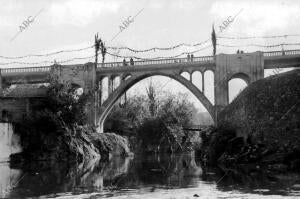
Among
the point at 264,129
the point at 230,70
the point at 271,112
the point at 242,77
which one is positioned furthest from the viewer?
the point at 242,77

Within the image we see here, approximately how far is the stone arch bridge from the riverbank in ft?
58.1

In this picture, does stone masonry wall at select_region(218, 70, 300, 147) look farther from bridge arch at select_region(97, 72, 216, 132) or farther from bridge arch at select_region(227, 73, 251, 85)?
bridge arch at select_region(97, 72, 216, 132)

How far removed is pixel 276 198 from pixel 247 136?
62.7ft

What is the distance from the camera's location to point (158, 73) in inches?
2527

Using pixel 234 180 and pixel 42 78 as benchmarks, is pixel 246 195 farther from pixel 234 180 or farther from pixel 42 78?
pixel 42 78

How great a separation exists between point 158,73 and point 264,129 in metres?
31.7

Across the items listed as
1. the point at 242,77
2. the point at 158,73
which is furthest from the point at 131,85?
the point at 242,77

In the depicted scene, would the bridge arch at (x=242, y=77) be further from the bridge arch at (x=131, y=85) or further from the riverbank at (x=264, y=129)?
the riverbank at (x=264, y=129)

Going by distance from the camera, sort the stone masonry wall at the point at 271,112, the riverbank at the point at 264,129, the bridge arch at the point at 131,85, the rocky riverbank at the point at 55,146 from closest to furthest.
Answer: the riverbank at the point at 264,129 → the stone masonry wall at the point at 271,112 → the rocky riverbank at the point at 55,146 → the bridge arch at the point at 131,85

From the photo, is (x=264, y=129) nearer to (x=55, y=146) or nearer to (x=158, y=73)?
(x=55, y=146)

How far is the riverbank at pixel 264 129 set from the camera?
101 feet

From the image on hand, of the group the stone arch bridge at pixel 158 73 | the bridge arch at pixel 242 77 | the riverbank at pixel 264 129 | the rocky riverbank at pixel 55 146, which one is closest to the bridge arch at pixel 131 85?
the stone arch bridge at pixel 158 73

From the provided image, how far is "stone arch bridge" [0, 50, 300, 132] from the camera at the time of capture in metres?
57.0

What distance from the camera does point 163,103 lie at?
76.0 meters
